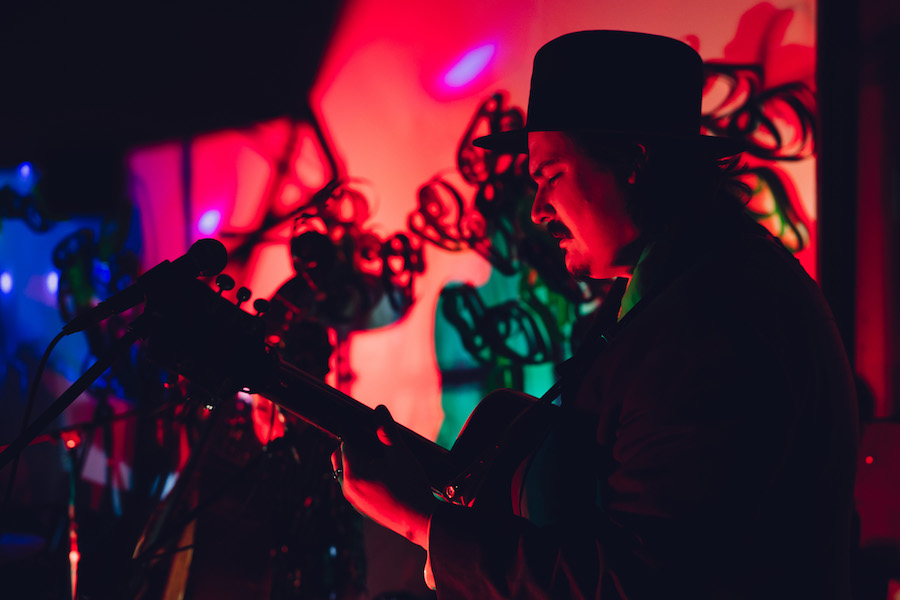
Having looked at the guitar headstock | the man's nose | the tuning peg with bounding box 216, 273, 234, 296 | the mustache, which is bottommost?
the guitar headstock

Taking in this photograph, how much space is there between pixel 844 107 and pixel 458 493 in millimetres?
1952

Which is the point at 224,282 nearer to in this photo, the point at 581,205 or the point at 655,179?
the point at 581,205

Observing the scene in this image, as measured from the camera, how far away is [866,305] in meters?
Answer: 2.16

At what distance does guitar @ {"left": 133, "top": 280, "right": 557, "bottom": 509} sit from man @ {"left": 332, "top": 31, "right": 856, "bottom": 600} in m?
0.05

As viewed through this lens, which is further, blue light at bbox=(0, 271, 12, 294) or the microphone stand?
blue light at bbox=(0, 271, 12, 294)

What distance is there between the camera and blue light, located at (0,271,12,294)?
12.3 feet

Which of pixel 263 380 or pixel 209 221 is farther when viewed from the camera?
pixel 209 221

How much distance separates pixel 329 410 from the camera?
1.24 meters

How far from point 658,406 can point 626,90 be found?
571 millimetres

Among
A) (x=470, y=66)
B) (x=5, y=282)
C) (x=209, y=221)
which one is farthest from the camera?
(x=5, y=282)

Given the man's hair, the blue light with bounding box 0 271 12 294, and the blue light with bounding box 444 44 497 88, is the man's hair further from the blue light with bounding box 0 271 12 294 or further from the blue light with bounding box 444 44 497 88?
the blue light with bounding box 0 271 12 294

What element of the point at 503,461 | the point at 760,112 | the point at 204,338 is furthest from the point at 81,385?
the point at 760,112

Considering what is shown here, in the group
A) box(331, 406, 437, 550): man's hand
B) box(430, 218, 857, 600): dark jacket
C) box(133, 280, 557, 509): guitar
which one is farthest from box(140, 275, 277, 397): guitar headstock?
box(430, 218, 857, 600): dark jacket

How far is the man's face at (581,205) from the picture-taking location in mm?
1122
